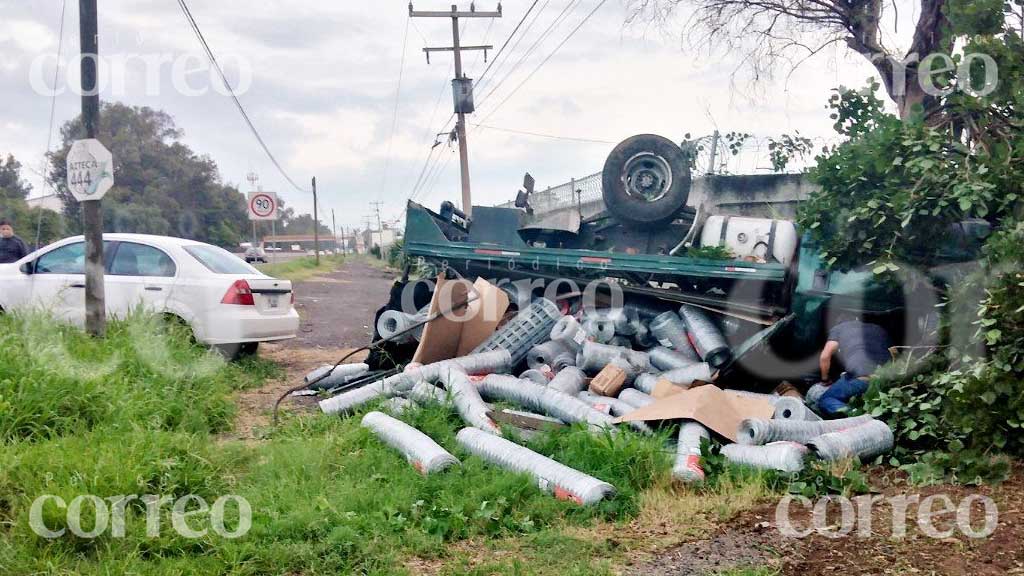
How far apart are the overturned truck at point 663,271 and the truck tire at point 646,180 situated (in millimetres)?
12

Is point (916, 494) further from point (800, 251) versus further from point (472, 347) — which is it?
point (472, 347)

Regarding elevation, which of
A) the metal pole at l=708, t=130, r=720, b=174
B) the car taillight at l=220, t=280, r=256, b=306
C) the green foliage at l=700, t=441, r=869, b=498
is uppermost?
the metal pole at l=708, t=130, r=720, b=174

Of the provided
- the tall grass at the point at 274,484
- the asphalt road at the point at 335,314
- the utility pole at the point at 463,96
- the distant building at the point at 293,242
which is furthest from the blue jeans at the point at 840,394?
the distant building at the point at 293,242

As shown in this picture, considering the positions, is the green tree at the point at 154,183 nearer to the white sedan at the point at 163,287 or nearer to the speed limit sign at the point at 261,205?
the speed limit sign at the point at 261,205

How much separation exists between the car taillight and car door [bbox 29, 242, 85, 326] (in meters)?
→ 1.40

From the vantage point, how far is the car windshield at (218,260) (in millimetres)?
8211

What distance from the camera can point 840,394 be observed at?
6.10 m

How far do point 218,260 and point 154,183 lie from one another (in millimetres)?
43050

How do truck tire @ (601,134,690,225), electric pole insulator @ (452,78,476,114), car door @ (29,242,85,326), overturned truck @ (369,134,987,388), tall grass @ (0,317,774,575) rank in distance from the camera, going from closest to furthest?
tall grass @ (0,317,774,575) → overturned truck @ (369,134,987,388) → car door @ (29,242,85,326) → truck tire @ (601,134,690,225) → electric pole insulator @ (452,78,476,114)

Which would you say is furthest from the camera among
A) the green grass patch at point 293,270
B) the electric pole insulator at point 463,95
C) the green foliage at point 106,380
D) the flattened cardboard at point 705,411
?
the green grass patch at point 293,270

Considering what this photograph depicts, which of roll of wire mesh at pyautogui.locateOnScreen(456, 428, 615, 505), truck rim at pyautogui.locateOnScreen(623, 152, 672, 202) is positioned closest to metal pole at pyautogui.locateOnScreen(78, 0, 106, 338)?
roll of wire mesh at pyautogui.locateOnScreen(456, 428, 615, 505)

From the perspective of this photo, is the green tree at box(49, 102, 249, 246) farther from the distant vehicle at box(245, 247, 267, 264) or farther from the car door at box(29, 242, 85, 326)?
the car door at box(29, 242, 85, 326)

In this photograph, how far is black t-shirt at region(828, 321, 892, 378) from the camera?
6.26 meters

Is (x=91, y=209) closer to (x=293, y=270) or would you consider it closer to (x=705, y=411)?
(x=705, y=411)
